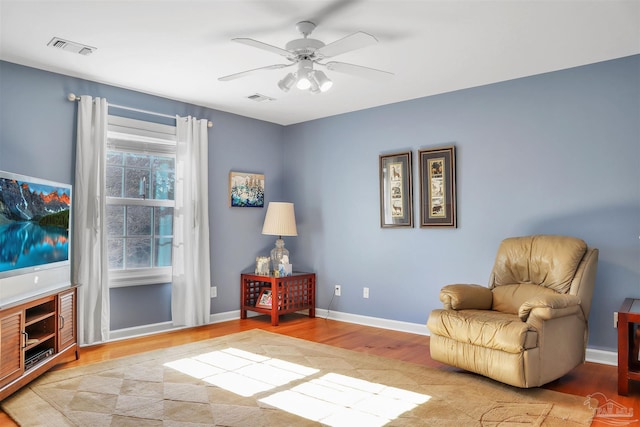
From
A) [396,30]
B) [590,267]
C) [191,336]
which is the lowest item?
[191,336]

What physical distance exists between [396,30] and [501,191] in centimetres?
181

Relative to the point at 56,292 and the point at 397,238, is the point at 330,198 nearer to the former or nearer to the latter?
the point at 397,238

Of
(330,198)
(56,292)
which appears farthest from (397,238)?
(56,292)

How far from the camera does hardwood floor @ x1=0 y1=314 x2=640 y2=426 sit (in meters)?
2.96

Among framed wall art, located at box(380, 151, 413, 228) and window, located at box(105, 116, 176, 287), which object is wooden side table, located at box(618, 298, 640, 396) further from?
window, located at box(105, 116, 176, 287)

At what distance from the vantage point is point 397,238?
15.5 feet

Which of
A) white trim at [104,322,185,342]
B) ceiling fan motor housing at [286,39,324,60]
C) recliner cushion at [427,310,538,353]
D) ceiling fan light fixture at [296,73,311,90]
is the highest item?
ceiling fan motor housing at [286,39,324,60]

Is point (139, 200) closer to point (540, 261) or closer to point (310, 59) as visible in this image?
point (310, 59)

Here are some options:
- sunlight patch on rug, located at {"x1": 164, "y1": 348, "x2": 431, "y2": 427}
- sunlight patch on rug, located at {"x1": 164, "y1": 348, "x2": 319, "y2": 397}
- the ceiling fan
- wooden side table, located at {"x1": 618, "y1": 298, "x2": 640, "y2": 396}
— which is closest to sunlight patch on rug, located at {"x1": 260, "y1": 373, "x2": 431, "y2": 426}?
sunlight patch on rug, located at {"x1": 164, "y1": 348, "x2": 431, "y2": 427}

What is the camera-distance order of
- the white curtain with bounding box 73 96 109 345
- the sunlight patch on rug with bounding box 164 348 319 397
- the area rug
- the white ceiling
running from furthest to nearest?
the white curtain with bounding box 73 96 109 345 < the sunlight patch on rug with bounding box 164 348 319 397 < the white ceiling < the area rug

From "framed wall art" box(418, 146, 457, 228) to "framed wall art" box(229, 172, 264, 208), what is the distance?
1.99m

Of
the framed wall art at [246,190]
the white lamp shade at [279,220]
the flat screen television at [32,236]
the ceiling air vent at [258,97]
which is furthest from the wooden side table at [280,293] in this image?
the flat screen television at [32,236]

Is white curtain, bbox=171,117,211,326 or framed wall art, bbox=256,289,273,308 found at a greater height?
white curtain, bbox=171,117,211,326

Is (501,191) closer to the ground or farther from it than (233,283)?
farther from it
